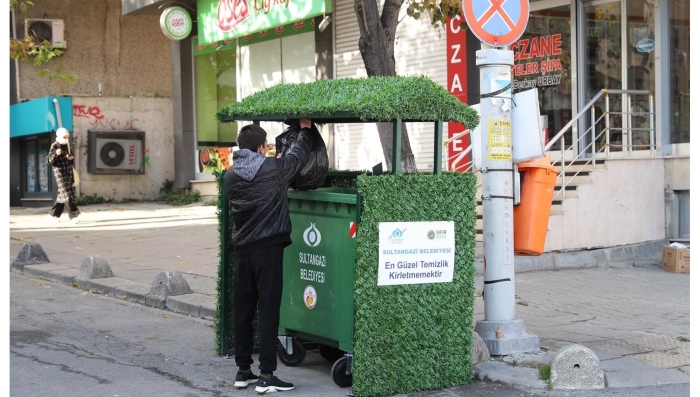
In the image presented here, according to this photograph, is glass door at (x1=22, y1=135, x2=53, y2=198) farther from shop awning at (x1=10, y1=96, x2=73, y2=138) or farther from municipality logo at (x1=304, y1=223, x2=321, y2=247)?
municipality logo at (x1=304, y1=223, x2=321, y2=247)

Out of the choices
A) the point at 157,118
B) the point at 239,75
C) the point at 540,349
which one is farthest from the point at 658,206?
the point at 157,118

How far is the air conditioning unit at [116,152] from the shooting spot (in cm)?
2517

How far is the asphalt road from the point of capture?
20.8ft

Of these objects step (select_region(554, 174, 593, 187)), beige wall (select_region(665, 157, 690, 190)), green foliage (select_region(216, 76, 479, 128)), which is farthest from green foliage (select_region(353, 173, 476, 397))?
beige wall (select_region(665, 157, 690, 190))

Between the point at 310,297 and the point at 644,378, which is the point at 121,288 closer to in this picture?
the point at 310,297

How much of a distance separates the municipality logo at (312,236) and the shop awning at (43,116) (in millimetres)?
19469

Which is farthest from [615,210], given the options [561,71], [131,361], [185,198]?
[185,198]

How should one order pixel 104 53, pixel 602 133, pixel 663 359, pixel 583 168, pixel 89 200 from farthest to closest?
pixel 104 53
pixel 89 200
pixel 602 133
pixel 583 168
pixel 663 359

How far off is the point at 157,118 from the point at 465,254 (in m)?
21.5

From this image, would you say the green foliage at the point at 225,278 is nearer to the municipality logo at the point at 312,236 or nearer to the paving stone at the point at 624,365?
the municipality logo at the point at 312,236

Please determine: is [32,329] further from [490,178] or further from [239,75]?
[239,75]

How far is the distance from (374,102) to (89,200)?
20514 mm

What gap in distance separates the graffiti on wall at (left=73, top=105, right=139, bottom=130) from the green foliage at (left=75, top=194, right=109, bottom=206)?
2008mm

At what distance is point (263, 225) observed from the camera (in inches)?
245
